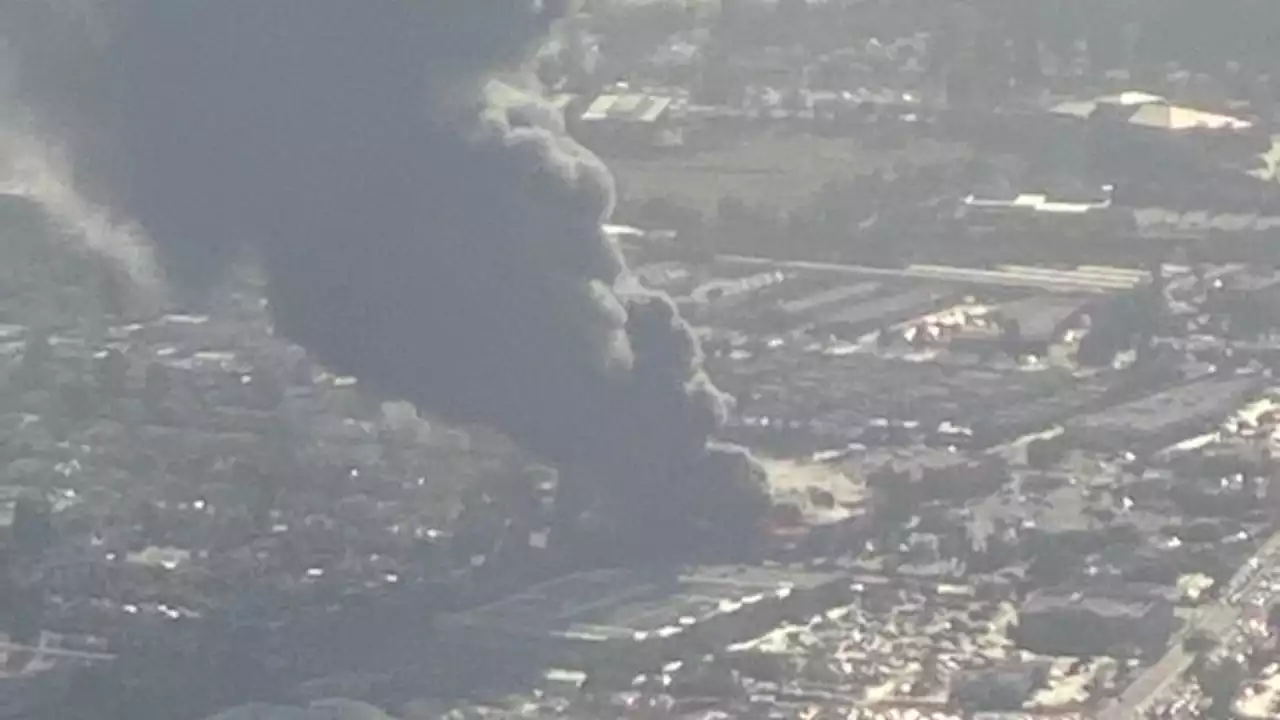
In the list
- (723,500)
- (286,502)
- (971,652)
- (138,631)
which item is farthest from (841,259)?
(138,631)

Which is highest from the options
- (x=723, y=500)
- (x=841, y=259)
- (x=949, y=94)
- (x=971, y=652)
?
(x=949, y=94)

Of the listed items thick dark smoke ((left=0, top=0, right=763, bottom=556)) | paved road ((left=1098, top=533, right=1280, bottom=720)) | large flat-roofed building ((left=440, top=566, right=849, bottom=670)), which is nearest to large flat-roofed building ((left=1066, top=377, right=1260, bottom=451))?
paved road ((left=1098, top=533, right=1280, bottom=720))

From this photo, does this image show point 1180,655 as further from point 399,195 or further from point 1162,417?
point 399,195

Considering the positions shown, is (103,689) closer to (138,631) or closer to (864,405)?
(138,631)

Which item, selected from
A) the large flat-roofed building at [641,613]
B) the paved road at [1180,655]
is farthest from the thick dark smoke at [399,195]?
the paved road at [1180,655]

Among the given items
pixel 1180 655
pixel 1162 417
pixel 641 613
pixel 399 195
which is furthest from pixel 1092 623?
pixel 399 195

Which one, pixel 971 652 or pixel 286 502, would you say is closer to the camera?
Answer: pixel 971 652

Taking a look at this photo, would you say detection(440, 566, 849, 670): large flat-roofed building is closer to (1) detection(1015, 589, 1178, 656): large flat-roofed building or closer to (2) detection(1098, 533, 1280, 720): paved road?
(1) detection(1015, 589, 1178, 656): large flat-roofed building
